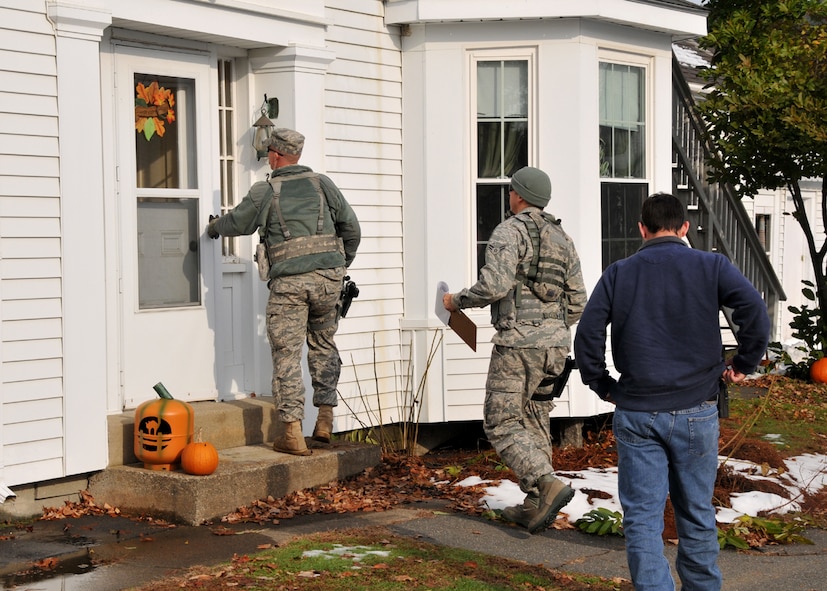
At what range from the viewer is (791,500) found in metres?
7.77

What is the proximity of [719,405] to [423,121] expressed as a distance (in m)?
5.14

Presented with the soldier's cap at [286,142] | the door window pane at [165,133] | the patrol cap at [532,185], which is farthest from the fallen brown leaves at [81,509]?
the patrol cap at [532,185]

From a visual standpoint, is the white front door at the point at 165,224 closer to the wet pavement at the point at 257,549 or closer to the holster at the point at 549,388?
the wet pavement at the point at 257,549

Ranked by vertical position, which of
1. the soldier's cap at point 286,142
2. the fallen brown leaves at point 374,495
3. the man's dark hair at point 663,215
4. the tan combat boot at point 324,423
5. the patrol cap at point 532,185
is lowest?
the fallen brown leaves at point 374,495

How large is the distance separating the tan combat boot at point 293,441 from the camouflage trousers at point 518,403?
1518 mm

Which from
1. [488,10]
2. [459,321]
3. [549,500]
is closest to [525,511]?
[549,500]

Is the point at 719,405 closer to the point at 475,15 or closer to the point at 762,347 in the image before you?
the point at 762,347

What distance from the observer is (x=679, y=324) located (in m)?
5.00

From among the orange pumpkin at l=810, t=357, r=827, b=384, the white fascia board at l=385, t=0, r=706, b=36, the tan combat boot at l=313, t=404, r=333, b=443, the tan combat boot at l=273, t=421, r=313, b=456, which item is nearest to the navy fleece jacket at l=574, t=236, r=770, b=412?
the tan combat boot at l=273, t=421, r=313, b=456

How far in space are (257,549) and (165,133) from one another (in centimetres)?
321

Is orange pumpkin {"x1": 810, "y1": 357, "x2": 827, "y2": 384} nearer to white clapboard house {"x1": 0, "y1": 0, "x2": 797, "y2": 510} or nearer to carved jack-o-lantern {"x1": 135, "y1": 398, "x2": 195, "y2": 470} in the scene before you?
white clapboard house {"x1": 0, "y1": 0, "x2": 797, "y2": 510}

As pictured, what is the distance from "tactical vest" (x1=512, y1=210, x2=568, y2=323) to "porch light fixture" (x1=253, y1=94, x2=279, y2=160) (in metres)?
2.45

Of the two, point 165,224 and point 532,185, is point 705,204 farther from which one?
point 165,224

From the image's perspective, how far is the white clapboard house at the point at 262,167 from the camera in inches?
281
